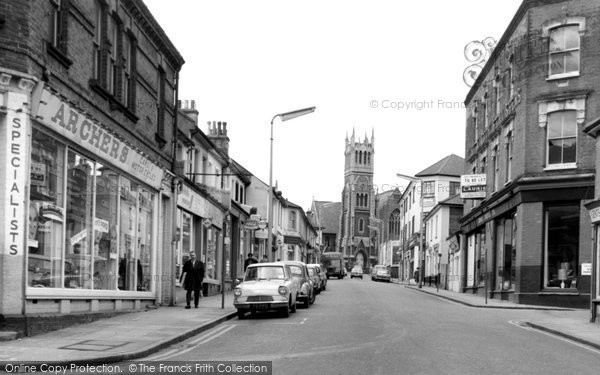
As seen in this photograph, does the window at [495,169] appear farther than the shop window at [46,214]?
Yes

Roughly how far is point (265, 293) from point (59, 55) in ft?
27.5

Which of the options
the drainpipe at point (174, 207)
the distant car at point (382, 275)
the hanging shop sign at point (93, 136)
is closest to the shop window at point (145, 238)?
the hanging shop sign at point (93, 136)

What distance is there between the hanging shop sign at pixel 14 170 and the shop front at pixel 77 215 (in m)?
Answer: 0.02

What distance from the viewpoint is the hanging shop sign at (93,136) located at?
12836 millimetres

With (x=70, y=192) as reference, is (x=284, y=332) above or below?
below

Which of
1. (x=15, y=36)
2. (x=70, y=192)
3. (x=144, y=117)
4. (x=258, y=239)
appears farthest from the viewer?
(x=258, y=239)

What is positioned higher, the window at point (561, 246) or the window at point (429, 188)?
the window at point (429, 188)

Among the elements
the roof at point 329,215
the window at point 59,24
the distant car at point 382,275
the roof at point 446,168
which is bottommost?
the distant car at point 382,275

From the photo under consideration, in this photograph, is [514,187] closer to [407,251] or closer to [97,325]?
[97,325]

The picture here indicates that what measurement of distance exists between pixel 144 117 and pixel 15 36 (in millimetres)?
8011

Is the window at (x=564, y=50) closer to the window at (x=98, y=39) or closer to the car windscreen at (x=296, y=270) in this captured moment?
the car windscreen at (x=296, y=270)

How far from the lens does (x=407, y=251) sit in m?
78.9

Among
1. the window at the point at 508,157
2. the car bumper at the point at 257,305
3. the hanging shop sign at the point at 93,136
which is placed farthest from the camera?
the window at the point at 508,157

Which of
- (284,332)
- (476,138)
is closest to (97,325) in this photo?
(284,332)
